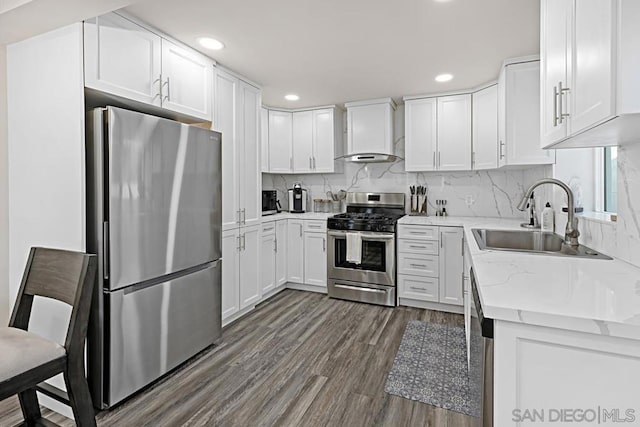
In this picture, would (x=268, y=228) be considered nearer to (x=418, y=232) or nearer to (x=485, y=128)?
(x=418, y=232)

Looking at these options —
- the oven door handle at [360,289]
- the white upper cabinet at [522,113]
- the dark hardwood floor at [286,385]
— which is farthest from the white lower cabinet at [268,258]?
the white upper cabinet at [522,113]

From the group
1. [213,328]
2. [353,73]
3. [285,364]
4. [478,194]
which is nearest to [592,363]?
[285,364]

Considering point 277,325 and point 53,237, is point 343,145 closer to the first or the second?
point 277,325

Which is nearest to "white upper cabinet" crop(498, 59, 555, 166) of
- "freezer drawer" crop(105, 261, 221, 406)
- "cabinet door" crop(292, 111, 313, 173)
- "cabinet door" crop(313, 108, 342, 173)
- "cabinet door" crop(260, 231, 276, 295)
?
"cabinet door" crop(313, 108, 342, 173)

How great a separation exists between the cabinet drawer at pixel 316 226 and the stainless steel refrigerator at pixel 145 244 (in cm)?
173

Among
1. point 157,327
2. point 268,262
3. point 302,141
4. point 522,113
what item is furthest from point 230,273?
point 522,113

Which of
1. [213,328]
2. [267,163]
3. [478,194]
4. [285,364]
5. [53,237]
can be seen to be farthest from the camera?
[267,163]

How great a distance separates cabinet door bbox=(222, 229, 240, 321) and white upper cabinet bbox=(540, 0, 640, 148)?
2393mm

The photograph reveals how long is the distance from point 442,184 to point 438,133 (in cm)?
66

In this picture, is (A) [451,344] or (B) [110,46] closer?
(B) [110,46]

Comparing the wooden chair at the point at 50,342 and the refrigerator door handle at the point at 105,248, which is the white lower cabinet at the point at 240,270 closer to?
the refrigerator door handle at the point at 105,248

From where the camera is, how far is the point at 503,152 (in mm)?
3084

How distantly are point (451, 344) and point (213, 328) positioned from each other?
188 cm

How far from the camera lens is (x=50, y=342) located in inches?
57.5
